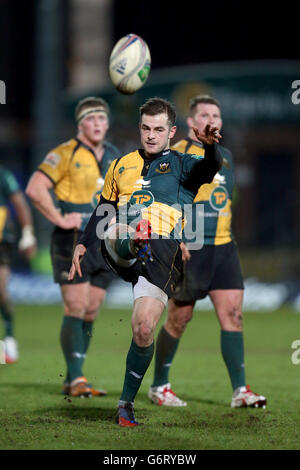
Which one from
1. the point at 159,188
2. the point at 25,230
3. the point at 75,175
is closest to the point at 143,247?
the point at 159,188

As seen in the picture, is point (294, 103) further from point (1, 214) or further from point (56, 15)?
point (1, 214)

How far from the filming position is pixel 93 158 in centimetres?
780

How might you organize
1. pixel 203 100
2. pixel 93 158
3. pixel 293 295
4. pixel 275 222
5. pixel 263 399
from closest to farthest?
1. pixel 263 399
2. pixel 203 100
3. pixel 93 158
4. pixel 293 295
5. pixel 275 222

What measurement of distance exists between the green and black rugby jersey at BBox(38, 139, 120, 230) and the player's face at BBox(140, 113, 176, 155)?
5.69ft

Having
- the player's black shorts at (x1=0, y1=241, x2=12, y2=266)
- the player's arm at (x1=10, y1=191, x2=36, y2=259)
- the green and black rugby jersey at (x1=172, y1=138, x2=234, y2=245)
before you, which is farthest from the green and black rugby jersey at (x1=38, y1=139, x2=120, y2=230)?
the player's black shorts at (x1=0, y1=241, x2=12, y2=266)

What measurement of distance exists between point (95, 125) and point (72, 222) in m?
0.84

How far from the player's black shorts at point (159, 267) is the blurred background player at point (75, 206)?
1.66 meters

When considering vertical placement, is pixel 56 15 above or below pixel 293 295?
above

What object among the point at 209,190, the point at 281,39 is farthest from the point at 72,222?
the point at 281,39

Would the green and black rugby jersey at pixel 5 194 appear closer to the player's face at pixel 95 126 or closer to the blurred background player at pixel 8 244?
the blurred background player at pixel 8 244

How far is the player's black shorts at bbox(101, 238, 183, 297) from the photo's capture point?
233 inches

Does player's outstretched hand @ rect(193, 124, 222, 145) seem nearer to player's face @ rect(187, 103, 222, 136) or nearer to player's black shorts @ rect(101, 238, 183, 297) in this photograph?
player's black shorts @ rect(101, 238, 183, 297)

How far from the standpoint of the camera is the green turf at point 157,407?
5.45 meters

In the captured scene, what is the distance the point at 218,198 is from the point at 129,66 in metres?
1.24
